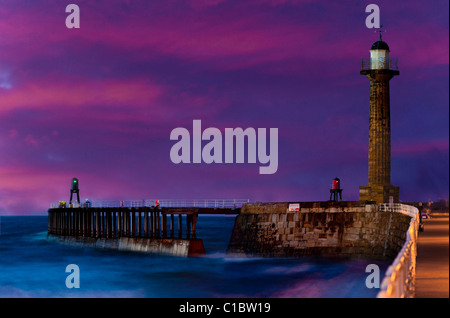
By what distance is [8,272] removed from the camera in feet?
155

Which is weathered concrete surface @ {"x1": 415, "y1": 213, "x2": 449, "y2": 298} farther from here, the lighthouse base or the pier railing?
the pier railing

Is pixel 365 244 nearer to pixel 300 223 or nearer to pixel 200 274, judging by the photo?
pixel 300 223

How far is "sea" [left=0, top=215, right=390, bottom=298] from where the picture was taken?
31750 mm

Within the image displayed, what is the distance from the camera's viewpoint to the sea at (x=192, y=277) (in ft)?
104

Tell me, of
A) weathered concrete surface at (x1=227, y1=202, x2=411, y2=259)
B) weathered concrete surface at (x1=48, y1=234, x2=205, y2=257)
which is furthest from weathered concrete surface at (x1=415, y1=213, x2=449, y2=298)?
weathered concrete surface at (x1=48, y1=234, x2=205, y2=257)

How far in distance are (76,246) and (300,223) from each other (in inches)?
1055

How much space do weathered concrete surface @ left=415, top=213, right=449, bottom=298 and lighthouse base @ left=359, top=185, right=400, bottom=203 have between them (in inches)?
557

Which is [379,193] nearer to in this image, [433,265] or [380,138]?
[380,138]

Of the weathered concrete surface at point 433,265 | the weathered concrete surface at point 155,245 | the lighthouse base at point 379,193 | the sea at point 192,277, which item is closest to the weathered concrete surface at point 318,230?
the sea at point 192,277

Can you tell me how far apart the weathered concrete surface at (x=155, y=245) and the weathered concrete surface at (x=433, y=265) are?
17.3m

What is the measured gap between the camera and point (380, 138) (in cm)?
4547

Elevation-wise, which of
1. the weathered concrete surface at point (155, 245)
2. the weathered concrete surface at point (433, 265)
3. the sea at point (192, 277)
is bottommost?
the sea at point (192, 277)

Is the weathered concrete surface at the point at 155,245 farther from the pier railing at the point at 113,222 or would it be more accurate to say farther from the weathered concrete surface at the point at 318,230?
the weathered concrete surface at the point at 318,230
